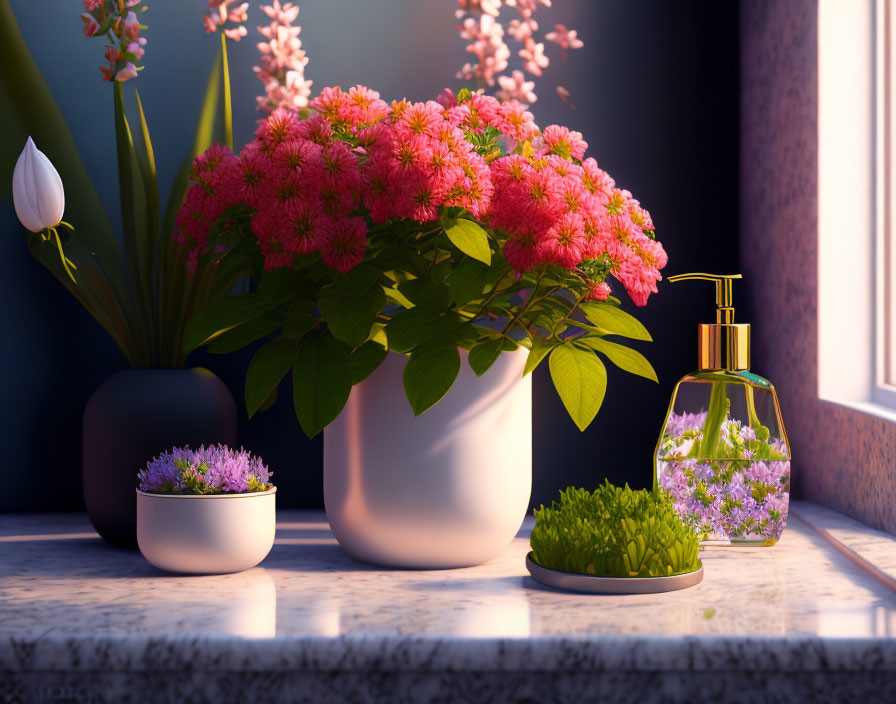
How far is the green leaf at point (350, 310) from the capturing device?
0.61 metres

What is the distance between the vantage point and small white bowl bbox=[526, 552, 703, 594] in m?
0.58

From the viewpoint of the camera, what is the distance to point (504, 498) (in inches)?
26.9

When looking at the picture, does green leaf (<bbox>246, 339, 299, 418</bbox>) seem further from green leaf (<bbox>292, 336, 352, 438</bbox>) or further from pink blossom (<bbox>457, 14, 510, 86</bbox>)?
pink blossom (<bbox>457, 14, 510, 86</bbox>)

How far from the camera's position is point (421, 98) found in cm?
97

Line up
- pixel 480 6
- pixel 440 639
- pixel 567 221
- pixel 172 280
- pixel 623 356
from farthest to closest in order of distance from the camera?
pixel 480 6 < pixel 172 280 < pixel 623 356 < pixel 567 221 < pixel 440 639

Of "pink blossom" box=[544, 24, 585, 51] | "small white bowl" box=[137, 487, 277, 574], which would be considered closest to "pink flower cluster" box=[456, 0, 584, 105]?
"pink blossom" box=[544, 24, 585, 51]

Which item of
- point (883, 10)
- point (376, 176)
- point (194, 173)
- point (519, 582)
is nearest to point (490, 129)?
point (376, 176)

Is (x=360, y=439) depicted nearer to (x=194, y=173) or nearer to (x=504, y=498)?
(x=504, y=498)

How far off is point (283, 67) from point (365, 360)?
0.40 metres

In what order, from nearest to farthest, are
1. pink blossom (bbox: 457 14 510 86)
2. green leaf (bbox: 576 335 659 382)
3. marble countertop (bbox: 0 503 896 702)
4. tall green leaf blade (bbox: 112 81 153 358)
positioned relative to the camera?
marble countertop (bbox: 0 503 896 702)
green leaf (bbox: 576 335 659 382)
tall green leaf blade (bbox: 112 81 153 358)
pink blossom (bbox: 457 14 510 86)

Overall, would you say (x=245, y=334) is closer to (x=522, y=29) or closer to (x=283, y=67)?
(x=283, y=67)

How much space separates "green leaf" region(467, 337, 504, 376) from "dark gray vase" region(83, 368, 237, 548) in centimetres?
28

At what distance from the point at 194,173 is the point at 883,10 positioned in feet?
2.27

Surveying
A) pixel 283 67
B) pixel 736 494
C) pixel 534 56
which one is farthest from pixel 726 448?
pixel 283 67
